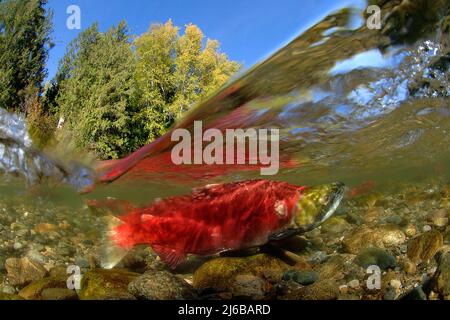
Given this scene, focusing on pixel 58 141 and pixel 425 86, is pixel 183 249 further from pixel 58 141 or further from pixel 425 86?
pixel 425 86

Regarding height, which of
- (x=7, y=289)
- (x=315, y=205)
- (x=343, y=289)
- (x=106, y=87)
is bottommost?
(x=7, y=289)

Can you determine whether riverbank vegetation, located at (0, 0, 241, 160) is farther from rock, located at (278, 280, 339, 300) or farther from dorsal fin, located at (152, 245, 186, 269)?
rock, located at (278, 280, 339, 300)

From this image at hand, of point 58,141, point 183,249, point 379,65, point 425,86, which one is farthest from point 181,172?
point 425,86

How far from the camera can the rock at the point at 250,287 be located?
3.98 m

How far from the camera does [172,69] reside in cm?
3650

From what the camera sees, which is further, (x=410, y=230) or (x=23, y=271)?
(x=410, y=230)

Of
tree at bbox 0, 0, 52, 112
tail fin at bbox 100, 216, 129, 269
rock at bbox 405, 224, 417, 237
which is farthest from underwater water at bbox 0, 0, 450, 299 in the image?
tree at bbox 0, 0, 52, 112

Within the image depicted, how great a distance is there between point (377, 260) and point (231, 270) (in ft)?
5.55

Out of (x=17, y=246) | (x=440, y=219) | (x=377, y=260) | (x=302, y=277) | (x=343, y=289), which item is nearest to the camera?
(x=343, y=289)

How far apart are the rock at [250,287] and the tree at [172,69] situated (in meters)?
27.1

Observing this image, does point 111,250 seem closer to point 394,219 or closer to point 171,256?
point 171,256

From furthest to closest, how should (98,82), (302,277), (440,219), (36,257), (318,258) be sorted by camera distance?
(98,82) → (440,219) → (36,257) → (318,258) → (302,277)

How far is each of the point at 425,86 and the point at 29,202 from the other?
7598 mm

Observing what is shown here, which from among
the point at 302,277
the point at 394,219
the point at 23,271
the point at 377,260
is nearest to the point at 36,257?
the point at 23,271
